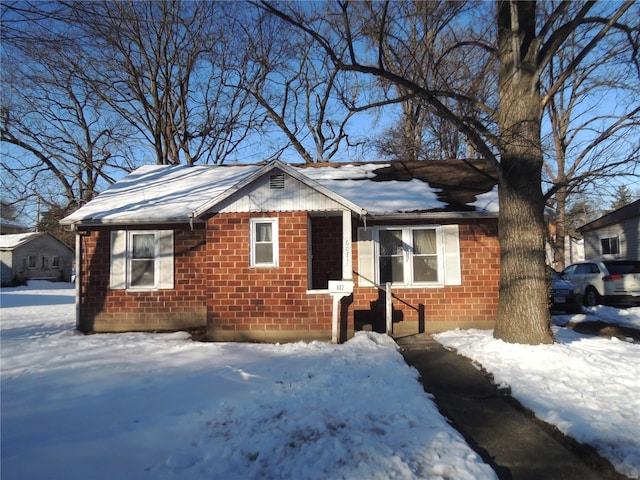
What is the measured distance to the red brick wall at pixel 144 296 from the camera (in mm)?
10602

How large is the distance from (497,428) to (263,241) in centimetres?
623

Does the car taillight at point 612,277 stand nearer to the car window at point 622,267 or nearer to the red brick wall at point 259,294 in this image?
the car window at point 622,267

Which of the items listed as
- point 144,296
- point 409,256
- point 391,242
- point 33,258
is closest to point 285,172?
point 391,242

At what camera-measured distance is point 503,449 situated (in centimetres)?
400

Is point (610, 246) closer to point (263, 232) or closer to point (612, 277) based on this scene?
point (612, 277)

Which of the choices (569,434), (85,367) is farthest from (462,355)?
(85,367)

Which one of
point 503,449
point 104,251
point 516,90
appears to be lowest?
point 503,449

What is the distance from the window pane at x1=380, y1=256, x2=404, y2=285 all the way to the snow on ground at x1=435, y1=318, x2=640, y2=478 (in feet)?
6.90

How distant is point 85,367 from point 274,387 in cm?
347

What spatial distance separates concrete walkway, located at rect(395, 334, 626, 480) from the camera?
3.60 m

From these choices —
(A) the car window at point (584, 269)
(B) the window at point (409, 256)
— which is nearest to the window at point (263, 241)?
(B) the window at point (409, 256)

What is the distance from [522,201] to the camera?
766cm

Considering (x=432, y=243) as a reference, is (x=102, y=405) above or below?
below

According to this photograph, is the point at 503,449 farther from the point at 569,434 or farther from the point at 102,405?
the point at 102,405
